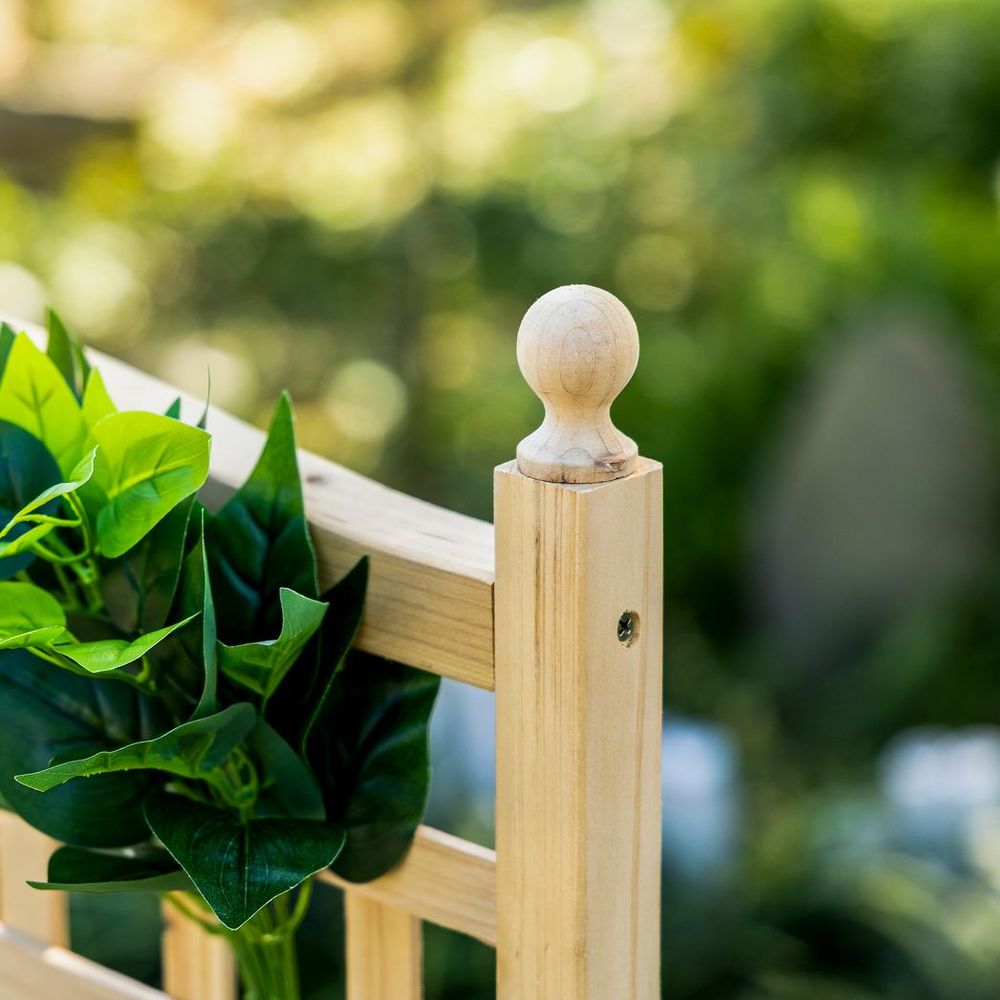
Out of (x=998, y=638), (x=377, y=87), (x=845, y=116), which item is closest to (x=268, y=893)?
(x=998, y=638)

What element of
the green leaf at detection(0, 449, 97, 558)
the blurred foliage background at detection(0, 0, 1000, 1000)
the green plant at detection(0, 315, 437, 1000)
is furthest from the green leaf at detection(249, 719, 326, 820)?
the blurred foliage background at detection(0, 0, 1000, 1000)

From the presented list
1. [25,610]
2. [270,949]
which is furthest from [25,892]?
[25,610]

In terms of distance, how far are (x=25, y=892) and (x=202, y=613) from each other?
0.34 m

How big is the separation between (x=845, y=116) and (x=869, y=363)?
97 cm

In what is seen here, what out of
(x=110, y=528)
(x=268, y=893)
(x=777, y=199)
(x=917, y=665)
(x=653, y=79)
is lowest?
(x=268, y=893)

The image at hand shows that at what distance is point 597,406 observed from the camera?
1.51 feet

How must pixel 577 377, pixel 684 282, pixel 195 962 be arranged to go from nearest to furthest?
pixel 577 377, pixel 195 962, pixel 684 282

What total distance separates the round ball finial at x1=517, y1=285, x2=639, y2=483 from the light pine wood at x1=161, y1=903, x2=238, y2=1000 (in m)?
0.35

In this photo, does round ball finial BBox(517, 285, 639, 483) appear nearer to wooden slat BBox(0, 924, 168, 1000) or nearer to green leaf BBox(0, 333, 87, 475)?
green leaf BBox(0, 333, 87, 475)

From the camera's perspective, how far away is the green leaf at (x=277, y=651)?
467 millimetres

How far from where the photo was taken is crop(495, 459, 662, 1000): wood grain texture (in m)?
0.47

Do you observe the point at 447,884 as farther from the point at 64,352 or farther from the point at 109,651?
the point at 64,352

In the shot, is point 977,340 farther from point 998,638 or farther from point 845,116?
point 845,116

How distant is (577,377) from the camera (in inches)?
17.6
